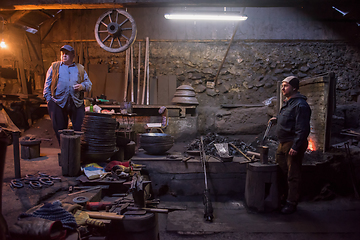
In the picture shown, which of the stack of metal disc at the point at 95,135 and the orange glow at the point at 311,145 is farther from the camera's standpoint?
the orange glow at the point at 311,145

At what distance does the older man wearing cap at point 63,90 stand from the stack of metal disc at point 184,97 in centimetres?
365

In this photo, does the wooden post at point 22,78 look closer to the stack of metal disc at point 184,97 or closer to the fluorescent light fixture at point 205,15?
the stack of metal disc at point 184,97

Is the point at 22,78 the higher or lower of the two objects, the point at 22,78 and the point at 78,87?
the higher

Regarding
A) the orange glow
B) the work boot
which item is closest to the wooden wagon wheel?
the work boot

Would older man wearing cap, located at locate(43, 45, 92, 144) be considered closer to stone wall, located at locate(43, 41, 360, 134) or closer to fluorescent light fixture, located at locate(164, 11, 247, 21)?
fluorescent light fixture, located at locate(164, 11, 247, 21)

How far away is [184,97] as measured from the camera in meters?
7.38

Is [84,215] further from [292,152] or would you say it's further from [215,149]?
[215,149]

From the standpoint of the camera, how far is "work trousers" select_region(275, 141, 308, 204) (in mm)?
3580

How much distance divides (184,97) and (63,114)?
4.11m

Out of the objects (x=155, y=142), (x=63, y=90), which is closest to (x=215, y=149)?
(x=155, y=142)

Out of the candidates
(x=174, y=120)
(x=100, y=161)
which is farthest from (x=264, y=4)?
(x=100, y=161)

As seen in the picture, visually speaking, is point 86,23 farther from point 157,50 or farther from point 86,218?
point 86,218

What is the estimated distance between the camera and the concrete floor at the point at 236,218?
289cm

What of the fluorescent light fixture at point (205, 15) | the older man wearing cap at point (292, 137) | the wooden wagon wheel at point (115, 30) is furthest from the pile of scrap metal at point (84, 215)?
the fluorescent light fixture at point (205, 15)
